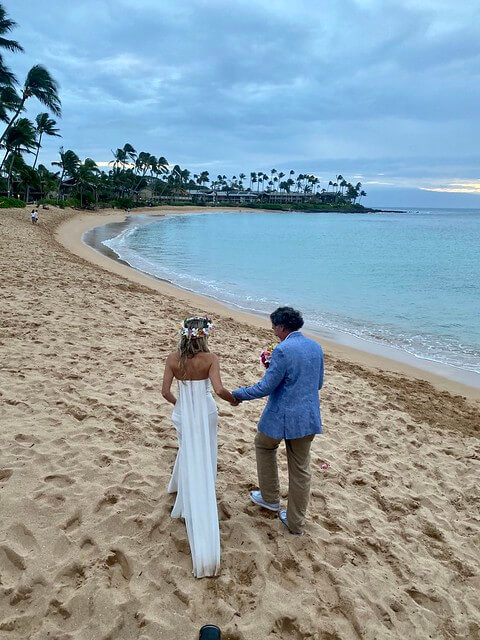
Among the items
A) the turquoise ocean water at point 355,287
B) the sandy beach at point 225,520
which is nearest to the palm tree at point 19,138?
the turquoise ocean water at point 355,287

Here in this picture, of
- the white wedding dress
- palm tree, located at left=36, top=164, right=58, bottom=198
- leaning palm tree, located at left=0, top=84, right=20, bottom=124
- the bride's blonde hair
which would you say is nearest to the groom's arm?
the white wedding dress

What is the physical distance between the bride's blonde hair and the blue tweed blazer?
1.49 feet

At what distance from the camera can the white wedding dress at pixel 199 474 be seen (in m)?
2.98

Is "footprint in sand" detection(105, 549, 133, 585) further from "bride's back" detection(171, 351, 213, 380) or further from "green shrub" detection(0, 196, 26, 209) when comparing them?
"green shrub" detection(0, 196, 26, 209)

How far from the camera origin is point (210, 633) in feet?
8.41

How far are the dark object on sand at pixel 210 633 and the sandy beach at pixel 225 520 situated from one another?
97mm

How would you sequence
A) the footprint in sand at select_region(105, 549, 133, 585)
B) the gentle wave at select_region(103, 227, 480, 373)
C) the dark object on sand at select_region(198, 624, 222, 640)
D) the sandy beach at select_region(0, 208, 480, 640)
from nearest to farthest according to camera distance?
the dark object on sand at select_region(198, 624, 222, 640) < the sandy beach at select_region(0, 208, 480, 640) < the footprint in sand at select_region(105, 549, 133, 585) < the gentle wave at select_region(103, 227, 480, 373)

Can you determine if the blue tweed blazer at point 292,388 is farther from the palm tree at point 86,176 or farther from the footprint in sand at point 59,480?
the palm tree at point 86,176

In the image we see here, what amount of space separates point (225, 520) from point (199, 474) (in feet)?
2.55

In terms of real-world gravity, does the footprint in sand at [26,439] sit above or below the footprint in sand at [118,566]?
above

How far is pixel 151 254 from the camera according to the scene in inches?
1076

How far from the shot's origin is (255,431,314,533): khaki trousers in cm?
327

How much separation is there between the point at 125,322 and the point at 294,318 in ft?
21.3

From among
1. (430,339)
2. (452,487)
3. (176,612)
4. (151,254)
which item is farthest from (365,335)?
(151,254)
